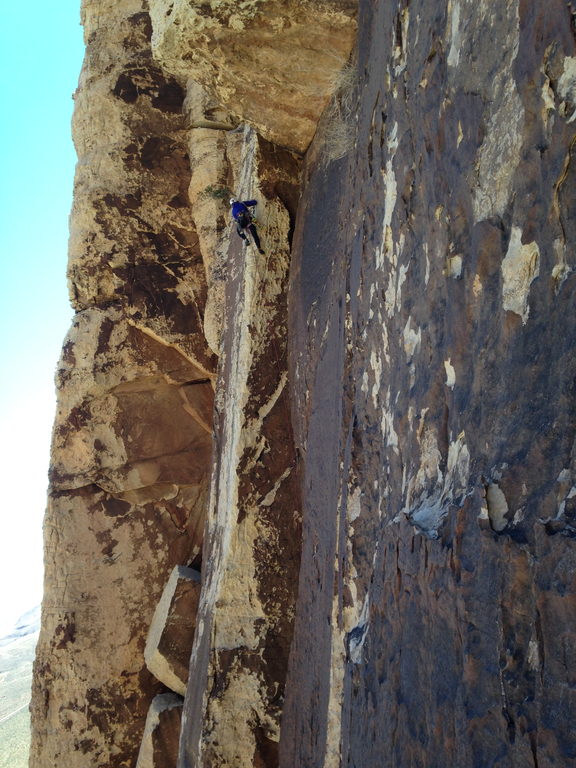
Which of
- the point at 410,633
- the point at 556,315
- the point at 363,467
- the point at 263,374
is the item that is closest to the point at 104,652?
the point at 263,374

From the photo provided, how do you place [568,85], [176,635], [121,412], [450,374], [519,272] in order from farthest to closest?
[121,412]
[176,635]
[450,374]
[519,272]
[568,85]

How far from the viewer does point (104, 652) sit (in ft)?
24.8

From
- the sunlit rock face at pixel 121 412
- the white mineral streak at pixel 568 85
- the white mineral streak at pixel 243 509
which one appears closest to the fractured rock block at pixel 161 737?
the sunlit rock face at pixel 121 412

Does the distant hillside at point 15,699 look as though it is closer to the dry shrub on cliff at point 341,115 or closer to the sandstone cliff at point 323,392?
the sandstone cliff at point 323,392

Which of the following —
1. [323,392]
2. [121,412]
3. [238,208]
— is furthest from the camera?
[121,412]

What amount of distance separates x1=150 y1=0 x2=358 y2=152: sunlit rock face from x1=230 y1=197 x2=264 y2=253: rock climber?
0.71 meters

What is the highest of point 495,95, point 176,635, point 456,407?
point 495,95

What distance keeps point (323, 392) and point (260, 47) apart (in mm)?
2195

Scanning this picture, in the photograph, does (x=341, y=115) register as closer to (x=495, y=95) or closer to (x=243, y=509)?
(x=495, y=95)

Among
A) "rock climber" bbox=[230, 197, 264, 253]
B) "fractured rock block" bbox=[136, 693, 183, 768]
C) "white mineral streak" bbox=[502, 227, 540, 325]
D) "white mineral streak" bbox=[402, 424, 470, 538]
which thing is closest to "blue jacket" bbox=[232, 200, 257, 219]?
"rock climber" bbox=[230, 197, 264, 253]

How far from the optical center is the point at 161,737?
677 centimetres

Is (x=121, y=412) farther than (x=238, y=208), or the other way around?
(x=121, y=412)

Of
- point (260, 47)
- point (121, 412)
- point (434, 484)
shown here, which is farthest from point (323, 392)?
point (121, 412)

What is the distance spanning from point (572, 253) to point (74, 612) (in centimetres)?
695
